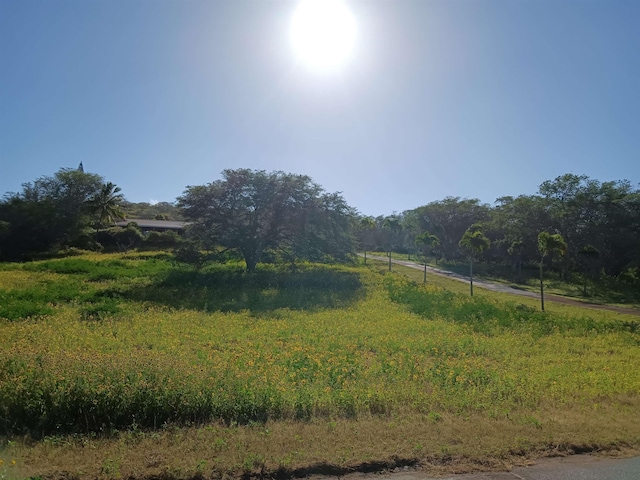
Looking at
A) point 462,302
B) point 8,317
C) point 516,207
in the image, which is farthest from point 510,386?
point 516,207

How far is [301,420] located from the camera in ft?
21.6

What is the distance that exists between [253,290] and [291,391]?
1626 cm

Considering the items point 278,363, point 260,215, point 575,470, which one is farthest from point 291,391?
point 260,215

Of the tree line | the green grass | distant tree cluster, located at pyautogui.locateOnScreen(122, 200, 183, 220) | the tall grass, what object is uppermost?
distant tree cluster, located at pyautogui.locateOnScreen(122, 200, 183, 220)

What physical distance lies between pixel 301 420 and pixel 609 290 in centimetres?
3864

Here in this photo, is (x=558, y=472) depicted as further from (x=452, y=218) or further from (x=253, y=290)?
(x=452, y=218)

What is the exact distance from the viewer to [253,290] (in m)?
23.6

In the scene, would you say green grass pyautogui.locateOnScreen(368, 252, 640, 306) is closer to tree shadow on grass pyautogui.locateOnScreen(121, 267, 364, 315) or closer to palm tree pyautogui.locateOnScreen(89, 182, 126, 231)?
tree shadow on grass pyautogui.locateOnScreen(121, 267, 364, 315)

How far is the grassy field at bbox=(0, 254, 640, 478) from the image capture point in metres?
5.23

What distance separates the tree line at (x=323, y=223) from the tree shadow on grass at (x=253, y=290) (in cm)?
248

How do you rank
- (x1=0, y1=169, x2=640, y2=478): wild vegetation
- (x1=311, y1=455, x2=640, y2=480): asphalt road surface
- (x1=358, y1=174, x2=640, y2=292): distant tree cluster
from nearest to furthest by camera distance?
(x1=311, y1=455, x2=640, y2=480): asphalt road surface < (x1=0, y1=169, x2=640, y2=478): wild vegetation < (x1=358, y1=174, x2=640, y2=292): distant tree cluster

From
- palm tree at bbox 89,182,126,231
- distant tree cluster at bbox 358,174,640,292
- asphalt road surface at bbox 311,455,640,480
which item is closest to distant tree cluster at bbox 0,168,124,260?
palm tree at bbox 89,182,126,231

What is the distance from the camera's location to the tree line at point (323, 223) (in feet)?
93.1

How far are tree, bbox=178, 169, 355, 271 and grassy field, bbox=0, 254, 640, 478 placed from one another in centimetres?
1086
